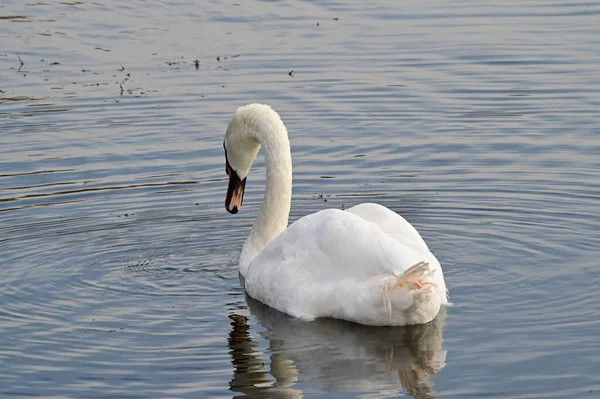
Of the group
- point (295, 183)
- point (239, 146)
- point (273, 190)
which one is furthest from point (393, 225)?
point (295, 183)

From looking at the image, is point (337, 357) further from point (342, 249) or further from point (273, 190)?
point (273, 190)

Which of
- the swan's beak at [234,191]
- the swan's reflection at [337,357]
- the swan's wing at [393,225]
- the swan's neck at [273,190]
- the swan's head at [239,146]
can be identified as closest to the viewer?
the swan's reflection at [337,357]

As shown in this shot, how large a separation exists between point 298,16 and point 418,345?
14636mm

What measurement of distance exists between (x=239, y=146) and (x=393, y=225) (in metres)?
2.13

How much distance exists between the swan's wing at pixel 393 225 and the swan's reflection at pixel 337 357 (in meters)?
0.58

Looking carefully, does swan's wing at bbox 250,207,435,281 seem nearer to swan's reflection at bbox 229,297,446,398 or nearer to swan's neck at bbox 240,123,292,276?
swan's reflection at bbox 229,297,446,398

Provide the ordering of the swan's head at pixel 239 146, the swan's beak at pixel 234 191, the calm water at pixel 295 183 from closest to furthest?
the calm water at pixel 295 183, the swan's head at pixel 239 146, the swan's beak at pixel 234 191

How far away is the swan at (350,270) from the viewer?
8805 millimetres

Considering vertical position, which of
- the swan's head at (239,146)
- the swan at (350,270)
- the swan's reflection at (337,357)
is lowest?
the swan's reflection at (337,357)

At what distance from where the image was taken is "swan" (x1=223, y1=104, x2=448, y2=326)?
8.80m

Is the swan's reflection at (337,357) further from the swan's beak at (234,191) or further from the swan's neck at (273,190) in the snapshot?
the swan's beak at (234,191)

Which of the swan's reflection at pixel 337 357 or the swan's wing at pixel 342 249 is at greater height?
the swan's wing at pixel 342 249

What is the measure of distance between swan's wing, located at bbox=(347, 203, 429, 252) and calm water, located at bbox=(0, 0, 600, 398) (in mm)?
563

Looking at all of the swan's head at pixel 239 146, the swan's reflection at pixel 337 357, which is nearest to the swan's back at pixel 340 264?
the swan's reflection at pixel 337 357
